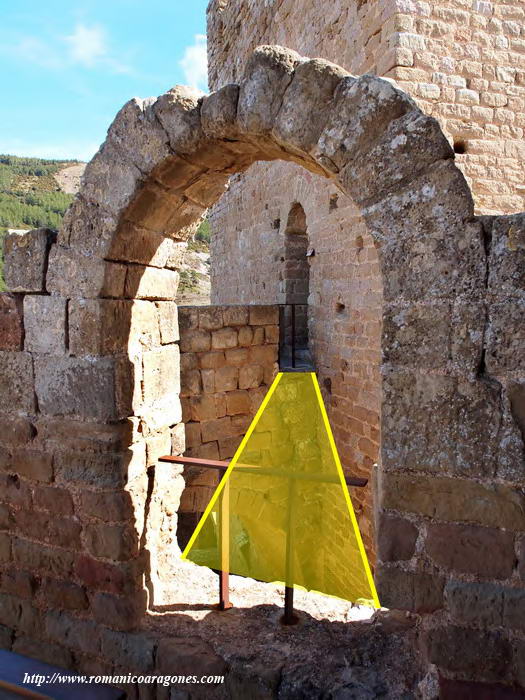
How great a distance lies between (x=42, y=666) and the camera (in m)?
3.04

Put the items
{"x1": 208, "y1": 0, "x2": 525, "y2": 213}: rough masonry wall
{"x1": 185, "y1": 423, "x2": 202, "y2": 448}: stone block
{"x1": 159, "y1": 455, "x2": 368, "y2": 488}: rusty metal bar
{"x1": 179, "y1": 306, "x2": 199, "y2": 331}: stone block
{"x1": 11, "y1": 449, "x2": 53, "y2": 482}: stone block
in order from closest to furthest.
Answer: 1. {"x1": 159, "y1": 455, "x2": 368, "y2": 488}: rusty metal bar
2. {"x1": 11, "y1": 449, "x2": 53, "y2": 482}: stone block
3. {"x1": 208, "y1": 0, "x2": 525, "y2": 213}: rough masonry wall
4. {"x1": 179, "y1": 306, "x2": 199, "y2": 331}: stone block
5. {"x1": 185, "y1": 423, "x2": 202, "y2": 448}: stone block

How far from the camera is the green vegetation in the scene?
3358cm

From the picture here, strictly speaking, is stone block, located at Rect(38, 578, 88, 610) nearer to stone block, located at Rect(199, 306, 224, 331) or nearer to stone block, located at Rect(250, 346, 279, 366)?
stone block, located at Rect(199, 306, 224, 331)

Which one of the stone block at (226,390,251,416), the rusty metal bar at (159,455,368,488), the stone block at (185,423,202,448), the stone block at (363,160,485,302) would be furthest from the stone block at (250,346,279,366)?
the stone block at (363,160,485,302)

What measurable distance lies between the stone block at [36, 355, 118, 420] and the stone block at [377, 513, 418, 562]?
1567 mm

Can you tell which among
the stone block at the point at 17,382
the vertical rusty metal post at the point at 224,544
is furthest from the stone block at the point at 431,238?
the stone block at the point at 17,382

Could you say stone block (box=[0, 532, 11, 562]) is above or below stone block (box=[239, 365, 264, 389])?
below

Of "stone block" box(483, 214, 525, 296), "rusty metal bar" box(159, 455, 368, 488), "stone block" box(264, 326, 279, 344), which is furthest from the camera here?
"stone block" box(264, 326, 279, 344)

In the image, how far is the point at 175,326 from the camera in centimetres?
357

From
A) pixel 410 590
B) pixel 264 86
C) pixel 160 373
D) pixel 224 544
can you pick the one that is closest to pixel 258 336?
pixel 160 373

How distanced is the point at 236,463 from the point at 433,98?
3.73 m

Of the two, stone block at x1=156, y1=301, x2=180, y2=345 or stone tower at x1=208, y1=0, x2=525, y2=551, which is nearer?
stone block at x1=156, y1=301, x2=180, y2=345

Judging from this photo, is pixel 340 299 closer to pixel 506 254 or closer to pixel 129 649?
pixel 506 254

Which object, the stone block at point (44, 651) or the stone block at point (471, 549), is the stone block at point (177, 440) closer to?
the stone block at point (44, 651)
